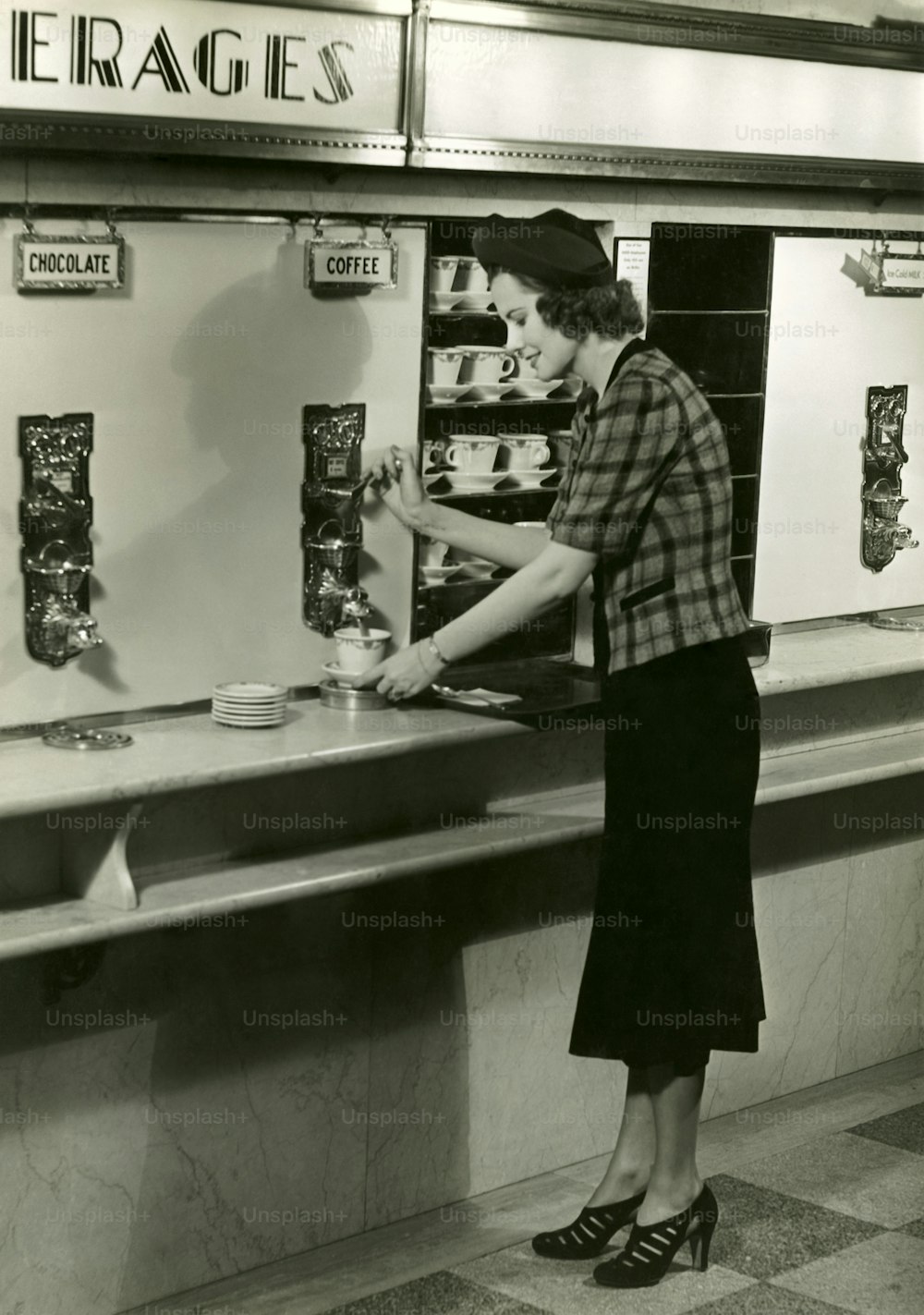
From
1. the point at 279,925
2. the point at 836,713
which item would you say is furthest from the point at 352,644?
the point at 836,713

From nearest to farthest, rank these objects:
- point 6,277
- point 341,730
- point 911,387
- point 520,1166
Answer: point 6,277 < point 341,730 < point 520,1166 < point 911,387

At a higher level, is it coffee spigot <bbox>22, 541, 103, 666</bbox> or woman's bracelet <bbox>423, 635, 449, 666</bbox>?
coffee spigot <bbox>22, 541, 103, 666</bbox>

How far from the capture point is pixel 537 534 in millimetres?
3760

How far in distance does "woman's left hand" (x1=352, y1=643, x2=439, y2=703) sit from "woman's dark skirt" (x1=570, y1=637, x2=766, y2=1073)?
13.9 inches

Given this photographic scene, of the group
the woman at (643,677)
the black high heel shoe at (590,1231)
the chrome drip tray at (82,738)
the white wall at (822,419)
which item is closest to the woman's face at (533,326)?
the woman at (643,677)

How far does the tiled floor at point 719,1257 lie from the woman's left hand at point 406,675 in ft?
3.84

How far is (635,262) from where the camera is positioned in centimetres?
423

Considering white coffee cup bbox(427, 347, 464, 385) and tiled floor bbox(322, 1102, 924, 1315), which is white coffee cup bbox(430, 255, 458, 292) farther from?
tiled floor bbox(322, 1102, 924, 1315)

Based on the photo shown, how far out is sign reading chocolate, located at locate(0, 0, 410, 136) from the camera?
3100 millimetres

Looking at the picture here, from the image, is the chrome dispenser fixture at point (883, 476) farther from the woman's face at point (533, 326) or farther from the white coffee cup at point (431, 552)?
the woman's face at point (533, 326)

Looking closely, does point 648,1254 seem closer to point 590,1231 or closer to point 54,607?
point 590,1231

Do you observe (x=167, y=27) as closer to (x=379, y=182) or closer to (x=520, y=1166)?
(x=379, y=182)

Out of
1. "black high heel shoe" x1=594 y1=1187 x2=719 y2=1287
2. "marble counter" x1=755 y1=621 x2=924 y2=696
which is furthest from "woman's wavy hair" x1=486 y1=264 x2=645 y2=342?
"black high heel shoe" x1=594 y1=1187 x2=719 y2=1287

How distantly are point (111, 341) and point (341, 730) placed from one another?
842 millimetres
